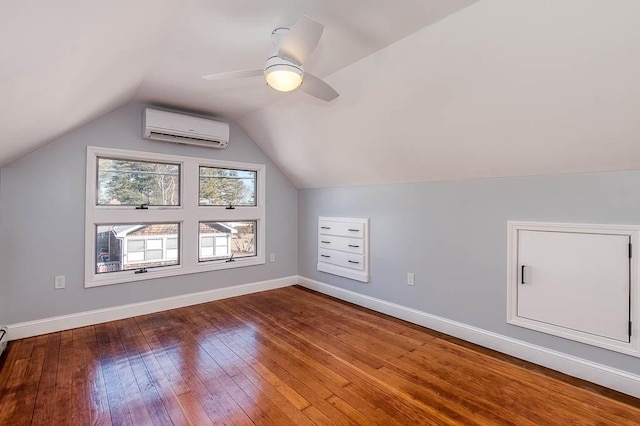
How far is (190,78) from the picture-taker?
2.77 metres

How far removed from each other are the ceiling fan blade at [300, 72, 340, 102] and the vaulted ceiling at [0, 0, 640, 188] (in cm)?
30

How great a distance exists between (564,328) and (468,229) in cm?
98

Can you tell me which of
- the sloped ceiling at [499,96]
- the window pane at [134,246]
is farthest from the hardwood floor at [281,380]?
the sloped ceiling at [499,96]

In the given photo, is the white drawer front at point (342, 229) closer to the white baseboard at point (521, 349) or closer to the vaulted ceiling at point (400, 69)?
the white baseboard at point (521, 349)

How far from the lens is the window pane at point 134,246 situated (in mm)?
3287

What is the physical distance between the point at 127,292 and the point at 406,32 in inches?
141

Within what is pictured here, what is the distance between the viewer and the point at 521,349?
2455 mm

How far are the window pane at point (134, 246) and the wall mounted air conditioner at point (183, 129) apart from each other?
1016 mm

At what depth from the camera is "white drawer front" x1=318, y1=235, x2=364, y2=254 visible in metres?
3.78

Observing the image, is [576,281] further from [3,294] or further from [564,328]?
[3,294]

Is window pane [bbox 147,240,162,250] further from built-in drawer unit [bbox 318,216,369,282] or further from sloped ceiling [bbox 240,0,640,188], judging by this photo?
sloped ceiling [bbox 240,0,640,188]

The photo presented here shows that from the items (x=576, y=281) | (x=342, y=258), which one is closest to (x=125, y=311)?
(x=342, y=258)

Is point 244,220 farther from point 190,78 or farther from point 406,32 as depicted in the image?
point 406,32

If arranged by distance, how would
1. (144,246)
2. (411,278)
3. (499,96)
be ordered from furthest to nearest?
(144,246), (411,278), (499,96)
